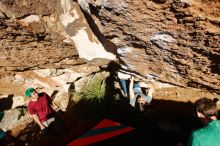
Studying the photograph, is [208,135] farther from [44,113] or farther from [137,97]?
[44,113]

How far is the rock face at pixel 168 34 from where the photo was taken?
3055mm

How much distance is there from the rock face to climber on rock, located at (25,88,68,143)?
189 cm

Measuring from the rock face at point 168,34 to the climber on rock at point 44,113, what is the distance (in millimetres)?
1893

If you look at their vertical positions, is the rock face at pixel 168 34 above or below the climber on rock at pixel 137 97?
above

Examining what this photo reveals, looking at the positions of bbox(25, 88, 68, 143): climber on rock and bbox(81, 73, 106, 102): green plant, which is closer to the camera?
bbox(25, 88, 68, 143): climber on rock

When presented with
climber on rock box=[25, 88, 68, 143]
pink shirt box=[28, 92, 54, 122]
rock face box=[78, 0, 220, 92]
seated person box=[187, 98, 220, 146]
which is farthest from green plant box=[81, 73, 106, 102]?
seated person box=[187, 98, 220, 146]

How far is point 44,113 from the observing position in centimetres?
566

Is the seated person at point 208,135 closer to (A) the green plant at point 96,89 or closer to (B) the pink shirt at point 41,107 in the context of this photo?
(B) the pink shirt at point 41,107

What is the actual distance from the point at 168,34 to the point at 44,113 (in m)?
3.13

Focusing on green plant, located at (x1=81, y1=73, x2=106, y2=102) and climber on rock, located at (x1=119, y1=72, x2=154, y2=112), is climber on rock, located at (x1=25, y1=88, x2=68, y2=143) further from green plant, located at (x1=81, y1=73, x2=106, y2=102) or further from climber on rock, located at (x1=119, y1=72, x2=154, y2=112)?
climber on rock, located at (x1=119, y1=72, x2=154, y2=112)

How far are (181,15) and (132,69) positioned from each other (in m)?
2.04

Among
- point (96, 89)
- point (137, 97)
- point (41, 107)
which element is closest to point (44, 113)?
point (41, 107)

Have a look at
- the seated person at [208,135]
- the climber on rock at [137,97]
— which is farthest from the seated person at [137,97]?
the seated person at [208,135]

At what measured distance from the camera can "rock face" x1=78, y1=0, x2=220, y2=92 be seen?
3055 mm
